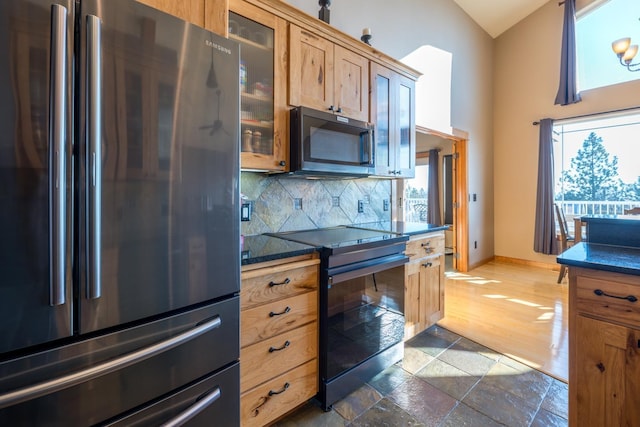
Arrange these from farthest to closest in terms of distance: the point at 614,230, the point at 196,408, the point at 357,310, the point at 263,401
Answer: the point at 357,310 < the point at 614,230 < the point at 263,401 < the point at 196,408

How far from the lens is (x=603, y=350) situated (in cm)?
116

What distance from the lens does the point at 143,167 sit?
0.87 m

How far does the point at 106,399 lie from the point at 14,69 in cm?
90

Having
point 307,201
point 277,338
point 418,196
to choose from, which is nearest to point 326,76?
point 307,201

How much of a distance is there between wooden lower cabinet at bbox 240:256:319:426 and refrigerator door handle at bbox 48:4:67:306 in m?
0.65

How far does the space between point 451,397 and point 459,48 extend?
4.48 m

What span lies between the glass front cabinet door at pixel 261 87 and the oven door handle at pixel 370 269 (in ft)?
2.49

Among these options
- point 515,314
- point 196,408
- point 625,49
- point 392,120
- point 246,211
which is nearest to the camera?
point 196,408

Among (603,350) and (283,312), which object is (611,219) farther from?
(283,312)

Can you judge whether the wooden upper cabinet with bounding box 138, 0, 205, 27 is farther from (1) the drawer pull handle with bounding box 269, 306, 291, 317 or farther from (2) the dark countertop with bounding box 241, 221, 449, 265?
(1) the drawer pull handle with bounding box 269, 306, 291, 317

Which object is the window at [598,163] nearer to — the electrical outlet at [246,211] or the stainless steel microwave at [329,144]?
the stainless steel microwave at [329,144]

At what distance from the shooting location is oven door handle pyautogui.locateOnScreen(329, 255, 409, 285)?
61.6 inches

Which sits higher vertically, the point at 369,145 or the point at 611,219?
the point at 369,145

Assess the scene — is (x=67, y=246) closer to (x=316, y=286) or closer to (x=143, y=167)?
(x=143, y=167)
